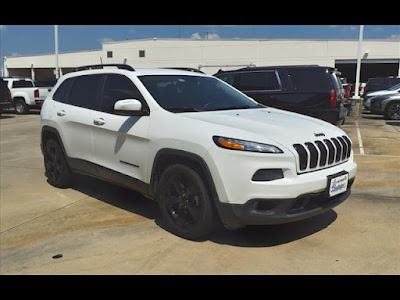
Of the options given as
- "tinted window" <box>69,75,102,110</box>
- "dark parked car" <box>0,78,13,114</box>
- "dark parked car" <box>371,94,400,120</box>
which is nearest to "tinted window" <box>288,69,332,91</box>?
"tinted window" <box>69,75,102,110</box>

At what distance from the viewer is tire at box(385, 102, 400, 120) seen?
15805 mm

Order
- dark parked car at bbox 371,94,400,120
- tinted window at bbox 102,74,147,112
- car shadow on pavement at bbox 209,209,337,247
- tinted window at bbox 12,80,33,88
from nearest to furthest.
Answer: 1. car shadow on pavement at bbox 209,209,337,247
2. tinted window at bbox 102,74,147,112
3. dark parked car at bbox 371,94,400,120
4. tinted window at bbox 12,80,33,88

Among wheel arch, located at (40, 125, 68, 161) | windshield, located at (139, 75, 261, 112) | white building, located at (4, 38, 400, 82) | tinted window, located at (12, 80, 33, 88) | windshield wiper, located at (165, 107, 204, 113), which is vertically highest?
white building, located at (4, 38, 400, 82)

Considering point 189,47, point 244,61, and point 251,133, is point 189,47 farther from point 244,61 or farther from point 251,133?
point 251,133

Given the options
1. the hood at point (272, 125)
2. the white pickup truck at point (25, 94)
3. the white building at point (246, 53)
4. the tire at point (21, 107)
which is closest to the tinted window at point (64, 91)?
the hood at point (272, 125)

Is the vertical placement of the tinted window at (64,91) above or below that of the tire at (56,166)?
above

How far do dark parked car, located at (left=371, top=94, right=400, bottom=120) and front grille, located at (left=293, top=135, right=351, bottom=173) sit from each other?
1344 cm

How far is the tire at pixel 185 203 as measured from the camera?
11.7 ft

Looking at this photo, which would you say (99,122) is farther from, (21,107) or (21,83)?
(21,83)

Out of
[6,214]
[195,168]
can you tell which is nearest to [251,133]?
[195,168]

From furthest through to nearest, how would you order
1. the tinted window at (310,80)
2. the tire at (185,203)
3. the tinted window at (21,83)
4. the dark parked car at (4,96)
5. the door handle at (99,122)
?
the tinted window at (21,83) → the dark parked car at (4,96) → the tinted window at (310,80) → the door handle at (99,122) → the tire at (185,203)

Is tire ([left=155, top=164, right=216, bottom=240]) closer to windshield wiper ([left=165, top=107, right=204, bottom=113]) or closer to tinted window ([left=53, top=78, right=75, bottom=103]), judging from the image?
windshield wiper ([left=165, top=107, right=204, bottom=113])

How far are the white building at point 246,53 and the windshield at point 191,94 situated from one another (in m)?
34.3

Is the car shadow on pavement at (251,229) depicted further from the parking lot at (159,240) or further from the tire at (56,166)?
the tire at (56,166)
